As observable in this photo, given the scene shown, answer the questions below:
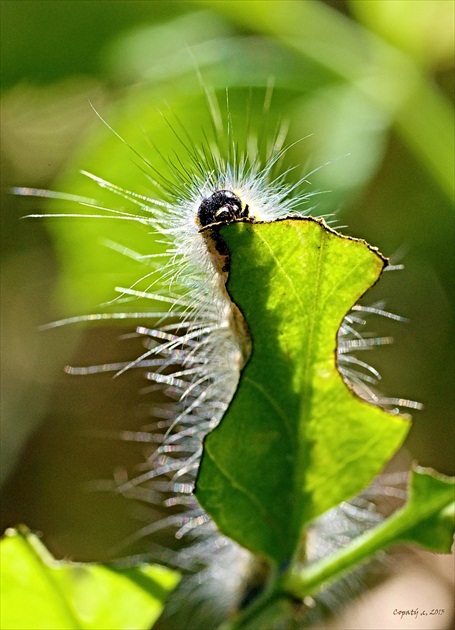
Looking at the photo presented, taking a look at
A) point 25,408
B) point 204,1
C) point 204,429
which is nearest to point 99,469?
point 25,408

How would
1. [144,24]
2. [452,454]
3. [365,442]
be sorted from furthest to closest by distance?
[452,454] < [144,24] < [365,442]

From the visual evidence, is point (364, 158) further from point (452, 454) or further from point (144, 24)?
point (452, 454)

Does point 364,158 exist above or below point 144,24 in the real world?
below

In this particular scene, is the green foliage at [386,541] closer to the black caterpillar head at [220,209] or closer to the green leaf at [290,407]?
the green leaf at [290,407]

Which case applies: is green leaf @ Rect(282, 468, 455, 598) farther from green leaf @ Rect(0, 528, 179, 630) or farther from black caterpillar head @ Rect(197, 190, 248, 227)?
black caterpillar head @ Rect(197, 190, 248, 227)

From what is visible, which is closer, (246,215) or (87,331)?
(246,215)

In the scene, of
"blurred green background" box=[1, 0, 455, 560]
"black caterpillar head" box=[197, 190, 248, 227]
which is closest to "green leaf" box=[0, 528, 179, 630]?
"black caterpillar head" box=[197, 190, 248, 227]

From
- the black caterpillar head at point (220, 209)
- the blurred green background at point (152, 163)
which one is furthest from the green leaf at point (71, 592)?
the blurred green background at point (152, 163)
